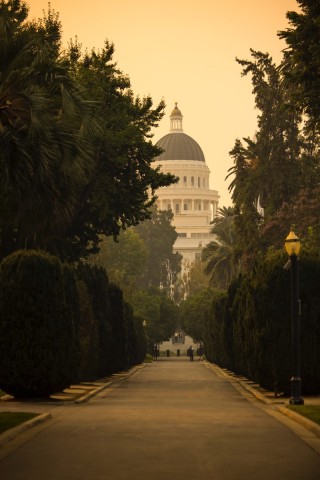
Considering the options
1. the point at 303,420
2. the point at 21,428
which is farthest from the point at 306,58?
the point at 21,428

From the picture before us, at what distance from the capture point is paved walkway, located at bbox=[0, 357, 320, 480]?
13656 millimetres

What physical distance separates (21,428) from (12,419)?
219 centimetres

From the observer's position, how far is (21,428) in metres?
19.2

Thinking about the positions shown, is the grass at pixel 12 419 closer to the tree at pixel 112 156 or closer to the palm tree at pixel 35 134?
the palm tree at pixel 35 134

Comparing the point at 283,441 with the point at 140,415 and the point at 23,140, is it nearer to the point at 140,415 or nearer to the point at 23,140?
the point at 140,415

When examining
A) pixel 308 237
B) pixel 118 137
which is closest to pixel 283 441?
pixel 118 137

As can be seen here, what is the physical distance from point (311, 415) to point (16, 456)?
28.4ft

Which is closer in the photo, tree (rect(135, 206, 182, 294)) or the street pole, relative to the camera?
the street pole

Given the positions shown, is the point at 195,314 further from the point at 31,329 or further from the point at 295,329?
the point at 295,329

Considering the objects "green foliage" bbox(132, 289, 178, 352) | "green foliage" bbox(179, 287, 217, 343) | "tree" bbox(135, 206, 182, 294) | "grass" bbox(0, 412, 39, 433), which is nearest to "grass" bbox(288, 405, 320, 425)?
"grass" bbox(0, 412, 39, 433)

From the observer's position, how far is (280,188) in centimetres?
7094

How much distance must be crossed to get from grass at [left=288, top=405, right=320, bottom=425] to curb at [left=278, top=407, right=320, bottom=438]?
0.18 metres

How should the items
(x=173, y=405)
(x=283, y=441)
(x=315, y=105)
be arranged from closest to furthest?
(x=283, y=441)
(x=173, y=405)
(x=315, y=105)

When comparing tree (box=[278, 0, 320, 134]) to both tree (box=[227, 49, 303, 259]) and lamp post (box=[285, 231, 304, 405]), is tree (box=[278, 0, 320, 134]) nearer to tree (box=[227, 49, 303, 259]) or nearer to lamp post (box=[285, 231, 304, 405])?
lamp post (box=[285, 231, 304, 405])
